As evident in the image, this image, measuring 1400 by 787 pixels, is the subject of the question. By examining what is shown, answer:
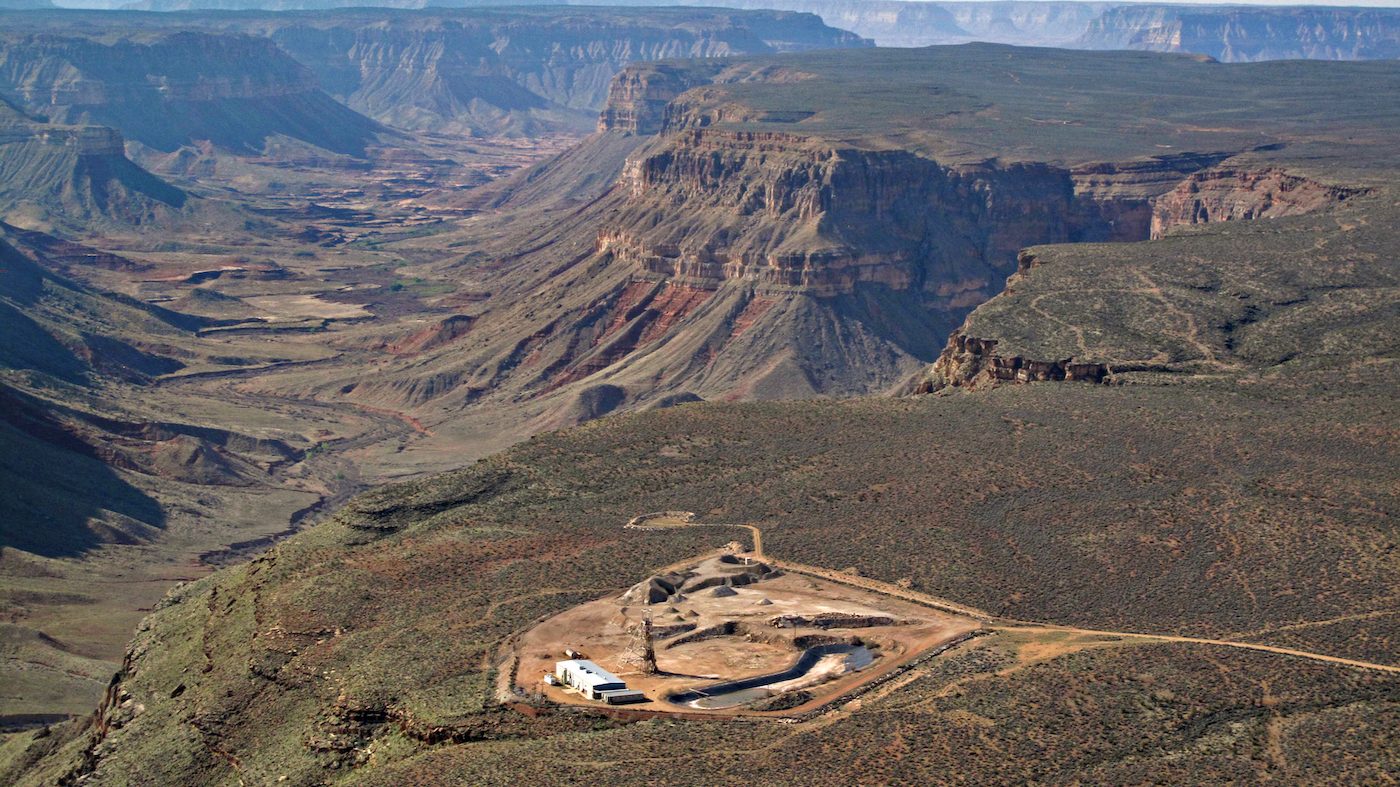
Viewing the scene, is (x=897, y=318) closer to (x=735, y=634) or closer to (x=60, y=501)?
(x=60, y=501)

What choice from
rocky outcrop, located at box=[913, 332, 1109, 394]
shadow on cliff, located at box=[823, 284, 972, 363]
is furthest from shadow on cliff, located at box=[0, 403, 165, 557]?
shadow on cliff, located at box=[823, 284, 972, 363]

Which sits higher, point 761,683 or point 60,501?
point 761,683

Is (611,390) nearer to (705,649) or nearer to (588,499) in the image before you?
(588,499)

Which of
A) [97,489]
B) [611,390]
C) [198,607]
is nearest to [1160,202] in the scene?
[611,390]

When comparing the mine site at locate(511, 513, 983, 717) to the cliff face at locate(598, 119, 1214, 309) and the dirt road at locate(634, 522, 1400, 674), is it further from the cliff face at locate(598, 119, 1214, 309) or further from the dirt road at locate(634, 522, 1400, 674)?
the cliff face at locate(598, 119, 1214, 309)

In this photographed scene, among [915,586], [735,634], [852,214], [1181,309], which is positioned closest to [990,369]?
[1181,309]

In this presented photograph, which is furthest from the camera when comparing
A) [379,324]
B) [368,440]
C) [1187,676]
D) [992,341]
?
[379,324]

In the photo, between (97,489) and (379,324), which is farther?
(379,324)
